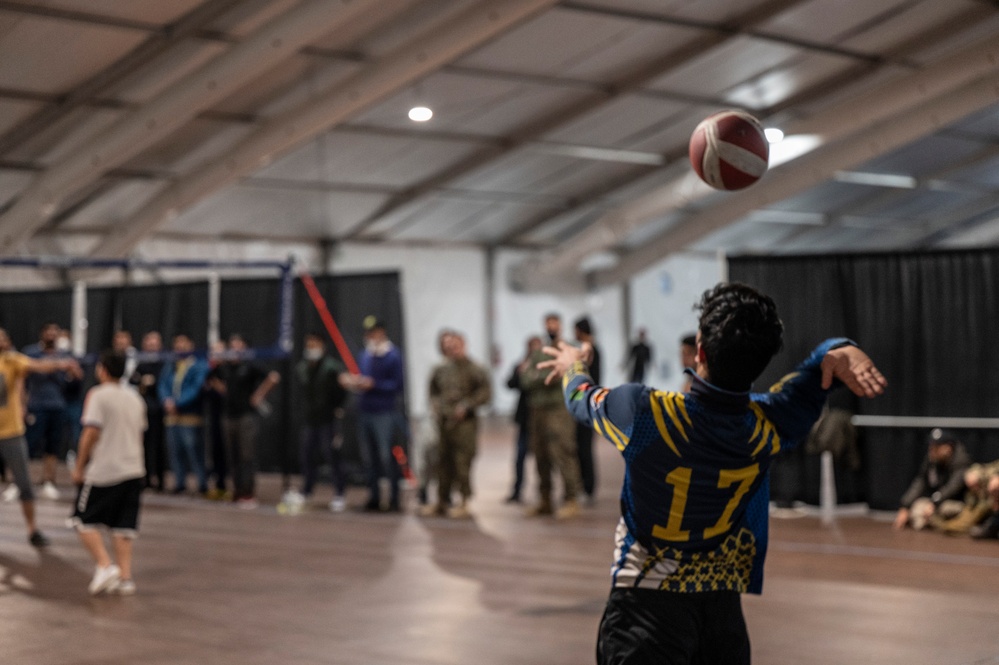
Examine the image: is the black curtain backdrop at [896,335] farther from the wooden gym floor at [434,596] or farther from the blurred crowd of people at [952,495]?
the wooden gym floor at [434,596]

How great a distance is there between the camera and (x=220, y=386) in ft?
43.4

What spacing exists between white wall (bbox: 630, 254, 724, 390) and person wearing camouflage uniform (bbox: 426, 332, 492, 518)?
15988 mm

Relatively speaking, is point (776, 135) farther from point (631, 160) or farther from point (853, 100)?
point (631, 160)

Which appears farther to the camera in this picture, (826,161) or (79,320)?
(826,161)

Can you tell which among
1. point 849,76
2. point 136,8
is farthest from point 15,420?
point 849,76

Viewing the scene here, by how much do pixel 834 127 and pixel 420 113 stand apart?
5.62m

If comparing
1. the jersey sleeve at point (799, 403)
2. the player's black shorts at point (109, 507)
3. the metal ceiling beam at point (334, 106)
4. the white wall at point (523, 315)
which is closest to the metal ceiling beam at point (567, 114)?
the metal ceiling beam at point (334, 106)

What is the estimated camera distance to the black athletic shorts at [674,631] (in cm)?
297

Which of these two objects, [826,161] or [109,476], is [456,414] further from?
[826,161]

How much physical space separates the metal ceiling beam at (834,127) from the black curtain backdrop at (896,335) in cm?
517

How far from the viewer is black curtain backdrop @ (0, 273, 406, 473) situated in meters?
14.0

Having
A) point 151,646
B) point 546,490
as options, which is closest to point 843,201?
point 546,490

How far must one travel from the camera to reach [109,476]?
775cm

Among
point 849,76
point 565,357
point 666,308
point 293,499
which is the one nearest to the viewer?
point 565,357
